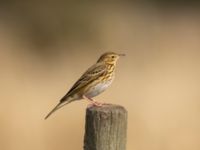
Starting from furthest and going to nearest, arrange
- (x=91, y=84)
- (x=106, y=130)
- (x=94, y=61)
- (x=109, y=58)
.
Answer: (x=94, y=61) → (x=109, y=58) → (x=91, y=84) → (x=106, y=130)

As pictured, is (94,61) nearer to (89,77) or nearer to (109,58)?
(109,58)

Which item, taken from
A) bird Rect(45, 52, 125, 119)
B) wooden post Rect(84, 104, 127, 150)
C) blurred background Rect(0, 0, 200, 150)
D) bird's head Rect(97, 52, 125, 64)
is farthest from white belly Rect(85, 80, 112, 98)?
blurred background Rect(0, 0, 200, 150)

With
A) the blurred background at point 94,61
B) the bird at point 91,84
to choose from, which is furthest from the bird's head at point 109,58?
the blurred background at point 94,61

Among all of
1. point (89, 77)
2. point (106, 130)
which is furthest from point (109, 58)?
point (106, 130)

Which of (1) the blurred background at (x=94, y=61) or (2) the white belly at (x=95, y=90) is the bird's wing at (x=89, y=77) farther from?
(1) the blurred background at (x=94, y=61)

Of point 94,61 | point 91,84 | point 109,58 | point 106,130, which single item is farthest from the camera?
point 94,61

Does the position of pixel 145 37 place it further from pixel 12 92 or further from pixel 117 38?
pixel 12 92
